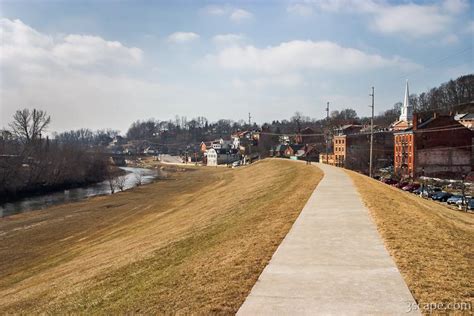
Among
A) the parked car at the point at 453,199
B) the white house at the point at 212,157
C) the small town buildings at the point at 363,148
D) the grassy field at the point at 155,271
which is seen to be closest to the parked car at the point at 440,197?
the parked car at the point at 453,199

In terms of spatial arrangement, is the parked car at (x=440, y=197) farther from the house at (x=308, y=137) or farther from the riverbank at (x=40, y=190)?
the house at (x=308, y=137)

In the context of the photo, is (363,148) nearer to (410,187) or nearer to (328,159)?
(328,159)

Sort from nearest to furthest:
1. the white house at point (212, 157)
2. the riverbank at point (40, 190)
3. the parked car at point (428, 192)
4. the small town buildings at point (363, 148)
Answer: the parked car at point (428, 192) → the riverbank at point (40, 190) → the small town buildings at point (363, 148) → the white house at point (212, 157)

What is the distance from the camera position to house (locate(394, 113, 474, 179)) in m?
57.4

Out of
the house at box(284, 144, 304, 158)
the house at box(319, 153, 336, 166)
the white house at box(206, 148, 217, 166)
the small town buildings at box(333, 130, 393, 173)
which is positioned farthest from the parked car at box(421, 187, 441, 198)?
the white house at box(206, 148, 217, 166)

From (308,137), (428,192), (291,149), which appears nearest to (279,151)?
(291,149)

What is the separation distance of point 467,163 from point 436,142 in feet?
17.4

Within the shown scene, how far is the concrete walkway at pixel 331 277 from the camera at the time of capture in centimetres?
689

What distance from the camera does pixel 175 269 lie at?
10.7 m

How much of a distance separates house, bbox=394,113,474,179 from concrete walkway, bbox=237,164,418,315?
161ft

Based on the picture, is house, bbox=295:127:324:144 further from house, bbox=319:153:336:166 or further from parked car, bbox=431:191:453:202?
parked car, bbox=431:191:453:202

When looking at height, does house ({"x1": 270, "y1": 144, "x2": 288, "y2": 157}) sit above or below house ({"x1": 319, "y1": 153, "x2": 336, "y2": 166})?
above

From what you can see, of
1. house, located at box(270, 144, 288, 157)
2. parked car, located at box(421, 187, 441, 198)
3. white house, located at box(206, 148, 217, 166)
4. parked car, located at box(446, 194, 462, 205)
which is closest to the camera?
parked car, located at box(446, 194, 462, 205)

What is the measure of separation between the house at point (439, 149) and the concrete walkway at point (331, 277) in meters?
48.9
